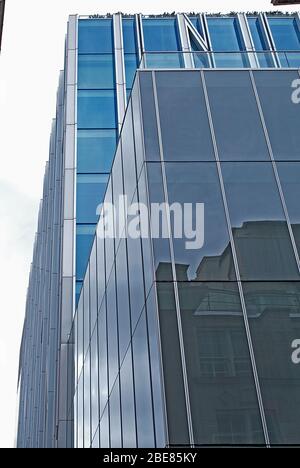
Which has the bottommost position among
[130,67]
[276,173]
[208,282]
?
[208,282]

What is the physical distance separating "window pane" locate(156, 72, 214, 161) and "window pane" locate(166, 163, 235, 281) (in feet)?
1.54

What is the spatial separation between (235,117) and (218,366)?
719 centimetres

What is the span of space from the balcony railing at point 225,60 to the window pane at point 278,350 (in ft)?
24.0

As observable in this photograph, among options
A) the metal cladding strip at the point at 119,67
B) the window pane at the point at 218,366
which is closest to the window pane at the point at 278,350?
the window pane at the point at 218,366

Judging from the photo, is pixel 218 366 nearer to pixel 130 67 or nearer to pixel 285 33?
pixel 130 67

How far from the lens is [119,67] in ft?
126

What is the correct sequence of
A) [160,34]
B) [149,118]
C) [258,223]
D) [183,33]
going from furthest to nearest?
[160,34] < [183,33] < [149,118] < [258,223]

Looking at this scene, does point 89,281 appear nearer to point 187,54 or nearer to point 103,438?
point 103,438

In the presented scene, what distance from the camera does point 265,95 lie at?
Answer: 1702 centimetres

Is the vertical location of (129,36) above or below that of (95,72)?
above

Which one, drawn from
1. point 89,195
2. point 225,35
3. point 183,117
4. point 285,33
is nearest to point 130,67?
point 225,35

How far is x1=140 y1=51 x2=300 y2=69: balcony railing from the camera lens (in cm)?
1772

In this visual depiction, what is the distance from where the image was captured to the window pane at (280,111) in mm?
15859

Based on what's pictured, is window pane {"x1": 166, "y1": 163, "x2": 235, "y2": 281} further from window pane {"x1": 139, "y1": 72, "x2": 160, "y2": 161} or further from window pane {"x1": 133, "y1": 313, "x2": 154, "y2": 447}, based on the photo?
window pane {"x1": 133, "y1": 313, "x2": 154, "y2": 447}
